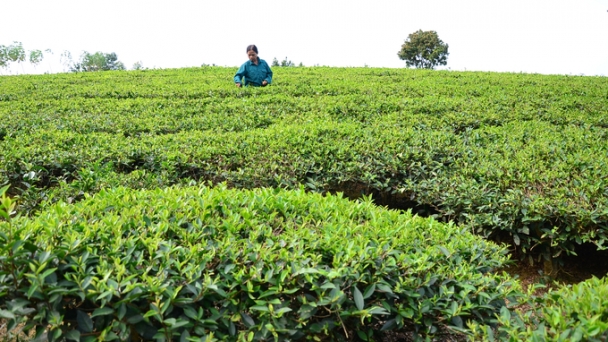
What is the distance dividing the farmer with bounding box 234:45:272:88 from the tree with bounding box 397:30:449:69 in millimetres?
32026

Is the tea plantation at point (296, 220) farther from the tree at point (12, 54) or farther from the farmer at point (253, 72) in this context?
the tree at point (12, 54)

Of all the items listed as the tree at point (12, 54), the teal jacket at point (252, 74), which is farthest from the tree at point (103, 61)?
the teal jacket at point (252, 74)

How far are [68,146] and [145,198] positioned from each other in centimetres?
259

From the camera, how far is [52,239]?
6.01 feet

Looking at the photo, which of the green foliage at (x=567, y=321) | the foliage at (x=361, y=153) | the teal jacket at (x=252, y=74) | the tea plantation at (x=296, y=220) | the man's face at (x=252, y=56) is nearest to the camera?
the green foliage at (x=567, y=321)

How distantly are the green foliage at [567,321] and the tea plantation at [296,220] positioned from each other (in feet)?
0.04

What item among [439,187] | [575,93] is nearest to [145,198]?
[439,187]

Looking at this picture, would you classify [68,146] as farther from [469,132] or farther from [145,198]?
[469,132]

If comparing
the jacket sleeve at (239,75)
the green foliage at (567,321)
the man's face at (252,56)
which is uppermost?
the man's face at (252,56)

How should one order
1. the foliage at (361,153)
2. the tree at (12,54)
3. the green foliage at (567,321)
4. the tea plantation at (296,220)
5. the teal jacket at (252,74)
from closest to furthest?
the green foliage at (567,321)
the tea plantation at (296,220)
the foliage at (361,153)
the teal jacket at (252,74)
the tree at (12,54)

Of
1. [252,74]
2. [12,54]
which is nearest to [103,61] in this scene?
[12,54]

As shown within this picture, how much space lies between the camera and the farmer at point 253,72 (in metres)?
9.30

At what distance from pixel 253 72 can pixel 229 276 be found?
821 cm

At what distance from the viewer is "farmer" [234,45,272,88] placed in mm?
9305
